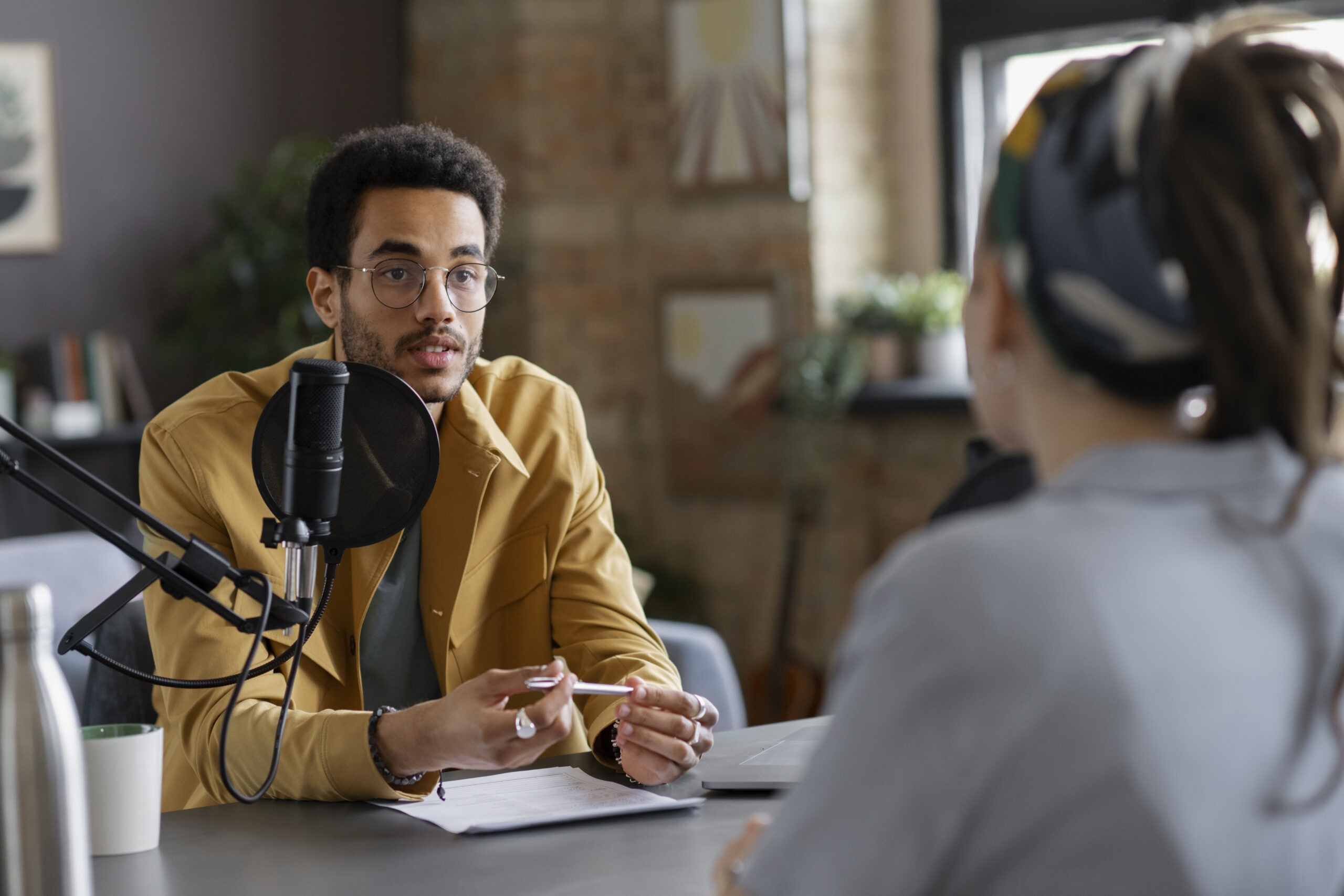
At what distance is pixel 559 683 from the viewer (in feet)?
4.62

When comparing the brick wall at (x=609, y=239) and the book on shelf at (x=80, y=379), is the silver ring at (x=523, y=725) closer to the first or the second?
the brick wall at (x=609, y=239)

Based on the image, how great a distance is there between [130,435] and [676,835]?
3.50 meters

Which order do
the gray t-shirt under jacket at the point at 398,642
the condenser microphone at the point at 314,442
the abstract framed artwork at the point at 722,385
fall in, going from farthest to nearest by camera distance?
the abstract framed artwork at the point at 722,385, the gray t-shirt under jacket at the point at 398,642, the condenser microphone at the point at 314,442

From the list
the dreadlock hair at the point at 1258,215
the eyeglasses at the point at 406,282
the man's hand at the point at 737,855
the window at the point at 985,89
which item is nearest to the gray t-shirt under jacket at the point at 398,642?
the eyeglasses at the point at 406,282

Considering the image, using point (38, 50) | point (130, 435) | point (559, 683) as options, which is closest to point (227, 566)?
point (559, 683)

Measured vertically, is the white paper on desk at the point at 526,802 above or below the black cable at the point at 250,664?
below

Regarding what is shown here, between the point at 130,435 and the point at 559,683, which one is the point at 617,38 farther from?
the point at 559,683

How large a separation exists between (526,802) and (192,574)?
439 mm

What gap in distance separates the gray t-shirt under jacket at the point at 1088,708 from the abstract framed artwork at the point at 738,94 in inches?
150

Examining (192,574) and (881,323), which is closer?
(192,574)

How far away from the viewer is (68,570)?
2.88 m

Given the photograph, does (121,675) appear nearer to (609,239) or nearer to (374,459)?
(374,459)

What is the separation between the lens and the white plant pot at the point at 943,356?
4.32 metres

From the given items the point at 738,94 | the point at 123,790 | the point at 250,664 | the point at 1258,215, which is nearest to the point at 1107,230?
the point at 1258,215
